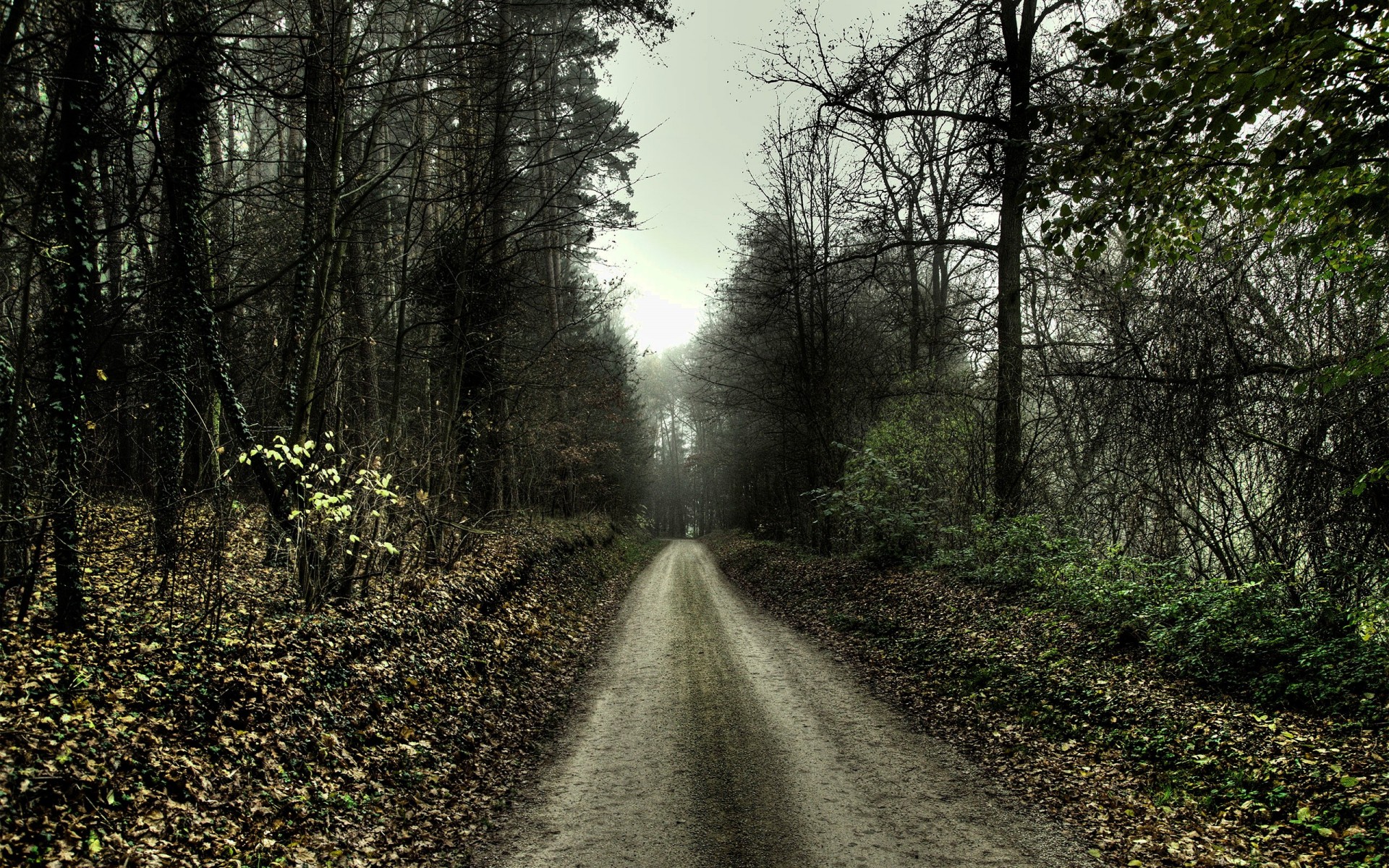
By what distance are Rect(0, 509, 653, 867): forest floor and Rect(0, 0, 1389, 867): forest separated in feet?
0.11

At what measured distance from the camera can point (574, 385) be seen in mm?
13680

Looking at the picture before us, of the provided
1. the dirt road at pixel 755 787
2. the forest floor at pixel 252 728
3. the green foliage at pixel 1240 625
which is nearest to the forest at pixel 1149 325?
the green foliage at pixel 1240 625

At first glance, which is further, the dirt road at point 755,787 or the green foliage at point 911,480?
the green foliage at point 911,480

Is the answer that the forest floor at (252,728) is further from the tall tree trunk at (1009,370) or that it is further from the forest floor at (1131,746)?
the tall tree trunk at (1009,370)

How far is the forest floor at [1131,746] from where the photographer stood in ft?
13.0

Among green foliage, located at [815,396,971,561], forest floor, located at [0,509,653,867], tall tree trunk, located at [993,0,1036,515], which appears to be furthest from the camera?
green foliage, located at [815,396,971,561]

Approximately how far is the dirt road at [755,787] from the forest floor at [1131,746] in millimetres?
466

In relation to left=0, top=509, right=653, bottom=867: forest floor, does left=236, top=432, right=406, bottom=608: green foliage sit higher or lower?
higher

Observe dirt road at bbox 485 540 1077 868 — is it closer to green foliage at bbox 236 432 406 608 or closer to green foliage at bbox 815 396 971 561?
green foliage at bbox 236 432 406 608

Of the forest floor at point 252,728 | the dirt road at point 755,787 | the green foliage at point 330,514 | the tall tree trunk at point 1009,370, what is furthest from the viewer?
the tall tree trunk at point 1009,370

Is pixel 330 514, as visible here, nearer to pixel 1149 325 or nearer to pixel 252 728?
pixel 252 728

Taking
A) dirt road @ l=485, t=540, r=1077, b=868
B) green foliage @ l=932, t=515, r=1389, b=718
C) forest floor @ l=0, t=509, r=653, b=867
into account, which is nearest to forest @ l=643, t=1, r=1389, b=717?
green foliage @ l=932, t=515, r=1389, b=718

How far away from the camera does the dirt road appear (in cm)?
426

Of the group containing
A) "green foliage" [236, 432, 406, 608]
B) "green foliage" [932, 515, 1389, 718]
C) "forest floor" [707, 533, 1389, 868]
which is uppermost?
"green foliage" [236, 432, 406, 608]
